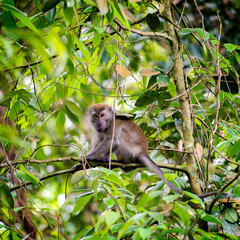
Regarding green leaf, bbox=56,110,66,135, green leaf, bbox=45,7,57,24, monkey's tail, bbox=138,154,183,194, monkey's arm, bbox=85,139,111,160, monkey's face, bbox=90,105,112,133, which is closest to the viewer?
green leaf, bbox=45,7,57,24

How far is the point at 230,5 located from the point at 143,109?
5.12ft

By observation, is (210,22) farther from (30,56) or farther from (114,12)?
(30,56)

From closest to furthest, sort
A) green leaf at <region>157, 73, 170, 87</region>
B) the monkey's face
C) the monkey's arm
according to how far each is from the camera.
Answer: green leaf at <region>157, 73, 170, 87</region> < the monkey's arm < the monkey's face

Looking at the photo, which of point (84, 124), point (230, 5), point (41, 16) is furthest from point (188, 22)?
point (84, 124)

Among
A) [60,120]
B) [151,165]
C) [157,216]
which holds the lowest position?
[151,165]

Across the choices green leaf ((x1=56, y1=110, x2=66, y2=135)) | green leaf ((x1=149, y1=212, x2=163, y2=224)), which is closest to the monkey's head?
green leaf ((x1=56, y1=110, x2=66, y2=135))

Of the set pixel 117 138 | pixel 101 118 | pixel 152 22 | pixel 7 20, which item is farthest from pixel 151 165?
pixel 7 20

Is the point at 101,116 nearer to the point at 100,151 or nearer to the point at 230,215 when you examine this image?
the point at 100,151

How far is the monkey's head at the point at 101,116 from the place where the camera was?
192 inches

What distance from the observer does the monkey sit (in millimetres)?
4559

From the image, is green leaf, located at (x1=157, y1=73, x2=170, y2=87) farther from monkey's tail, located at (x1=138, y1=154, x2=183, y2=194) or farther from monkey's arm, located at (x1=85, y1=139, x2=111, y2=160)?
monkey's arm, located at (x1=85, y1=139, x2=111, y2=160)

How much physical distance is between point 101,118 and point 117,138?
42 centimetres

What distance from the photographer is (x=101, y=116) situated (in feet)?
16.3

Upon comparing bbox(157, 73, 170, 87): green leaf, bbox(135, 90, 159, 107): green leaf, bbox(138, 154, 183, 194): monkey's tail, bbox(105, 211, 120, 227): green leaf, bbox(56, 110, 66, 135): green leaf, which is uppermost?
bbox(105, 211, 120, 227): green leaf
